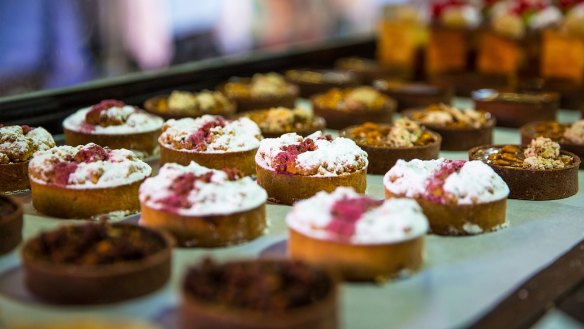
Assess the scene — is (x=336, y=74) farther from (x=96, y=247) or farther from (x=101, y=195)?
(x=96, y=247)

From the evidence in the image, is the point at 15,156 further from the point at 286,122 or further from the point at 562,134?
the point at 562,134

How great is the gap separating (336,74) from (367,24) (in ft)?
11.1

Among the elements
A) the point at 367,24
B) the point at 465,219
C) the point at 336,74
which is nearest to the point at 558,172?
the point at 465,219

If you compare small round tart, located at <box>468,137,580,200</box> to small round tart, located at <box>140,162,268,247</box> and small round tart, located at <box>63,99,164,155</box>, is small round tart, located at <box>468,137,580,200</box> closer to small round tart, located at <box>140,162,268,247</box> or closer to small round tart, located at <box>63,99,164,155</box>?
small round tart, located at <box>140,162,268,247</box>

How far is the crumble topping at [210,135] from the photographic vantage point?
4.38 metres

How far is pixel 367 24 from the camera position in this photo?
404 inches

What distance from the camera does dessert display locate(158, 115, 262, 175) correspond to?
14.3 feet

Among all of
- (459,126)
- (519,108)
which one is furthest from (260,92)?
(519,108)

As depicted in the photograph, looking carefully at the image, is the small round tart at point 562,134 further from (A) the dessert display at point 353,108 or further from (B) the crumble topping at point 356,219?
(B) the crumble topping at point 356,219

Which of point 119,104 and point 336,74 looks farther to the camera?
point 336,74

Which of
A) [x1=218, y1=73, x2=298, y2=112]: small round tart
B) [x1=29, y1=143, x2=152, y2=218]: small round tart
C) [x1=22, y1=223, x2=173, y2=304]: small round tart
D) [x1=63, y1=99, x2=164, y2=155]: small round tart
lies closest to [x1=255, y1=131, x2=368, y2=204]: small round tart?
[x1=29, y1=143, x2=152, y2=218]: small round tart

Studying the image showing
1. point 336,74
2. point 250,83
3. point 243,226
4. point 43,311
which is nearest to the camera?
point 43,311

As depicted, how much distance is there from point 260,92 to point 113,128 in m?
1.67

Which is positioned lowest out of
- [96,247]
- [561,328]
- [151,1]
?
[561,328]
